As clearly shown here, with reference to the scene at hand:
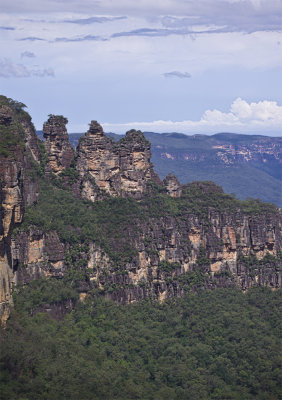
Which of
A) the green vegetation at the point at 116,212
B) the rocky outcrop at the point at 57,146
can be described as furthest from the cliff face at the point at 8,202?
the rocky outcrop at the point at 57,146

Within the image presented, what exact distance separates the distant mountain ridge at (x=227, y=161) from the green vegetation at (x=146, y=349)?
85.4 metres

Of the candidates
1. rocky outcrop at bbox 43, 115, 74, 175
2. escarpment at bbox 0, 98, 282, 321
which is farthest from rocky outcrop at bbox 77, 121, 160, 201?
rocky outcrop at bbox 43, 115, 74, 175

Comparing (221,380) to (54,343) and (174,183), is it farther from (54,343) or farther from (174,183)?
(174,183)

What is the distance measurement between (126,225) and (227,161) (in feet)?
351

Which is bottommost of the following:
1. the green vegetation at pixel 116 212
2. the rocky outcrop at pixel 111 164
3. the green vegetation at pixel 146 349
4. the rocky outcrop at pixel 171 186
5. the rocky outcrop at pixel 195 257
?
the green vegetation at pixel 146 349

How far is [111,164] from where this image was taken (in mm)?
75375

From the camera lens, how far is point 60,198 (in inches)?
2837

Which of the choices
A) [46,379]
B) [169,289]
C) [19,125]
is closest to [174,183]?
[169,289]

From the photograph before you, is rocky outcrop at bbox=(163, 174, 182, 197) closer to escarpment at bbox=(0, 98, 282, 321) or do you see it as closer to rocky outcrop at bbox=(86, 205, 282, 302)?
escarpment at bbox=(0, 98, 282, 321)

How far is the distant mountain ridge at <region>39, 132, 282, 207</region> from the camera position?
16625 cm

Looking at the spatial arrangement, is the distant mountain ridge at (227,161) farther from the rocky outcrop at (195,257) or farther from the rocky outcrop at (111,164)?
the rocky outcrop at (111,164)

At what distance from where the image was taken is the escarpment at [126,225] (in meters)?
67.2

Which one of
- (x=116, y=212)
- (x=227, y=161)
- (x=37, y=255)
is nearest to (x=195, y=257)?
(x=116, y=212)

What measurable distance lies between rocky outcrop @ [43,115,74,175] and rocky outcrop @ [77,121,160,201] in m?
1.49
